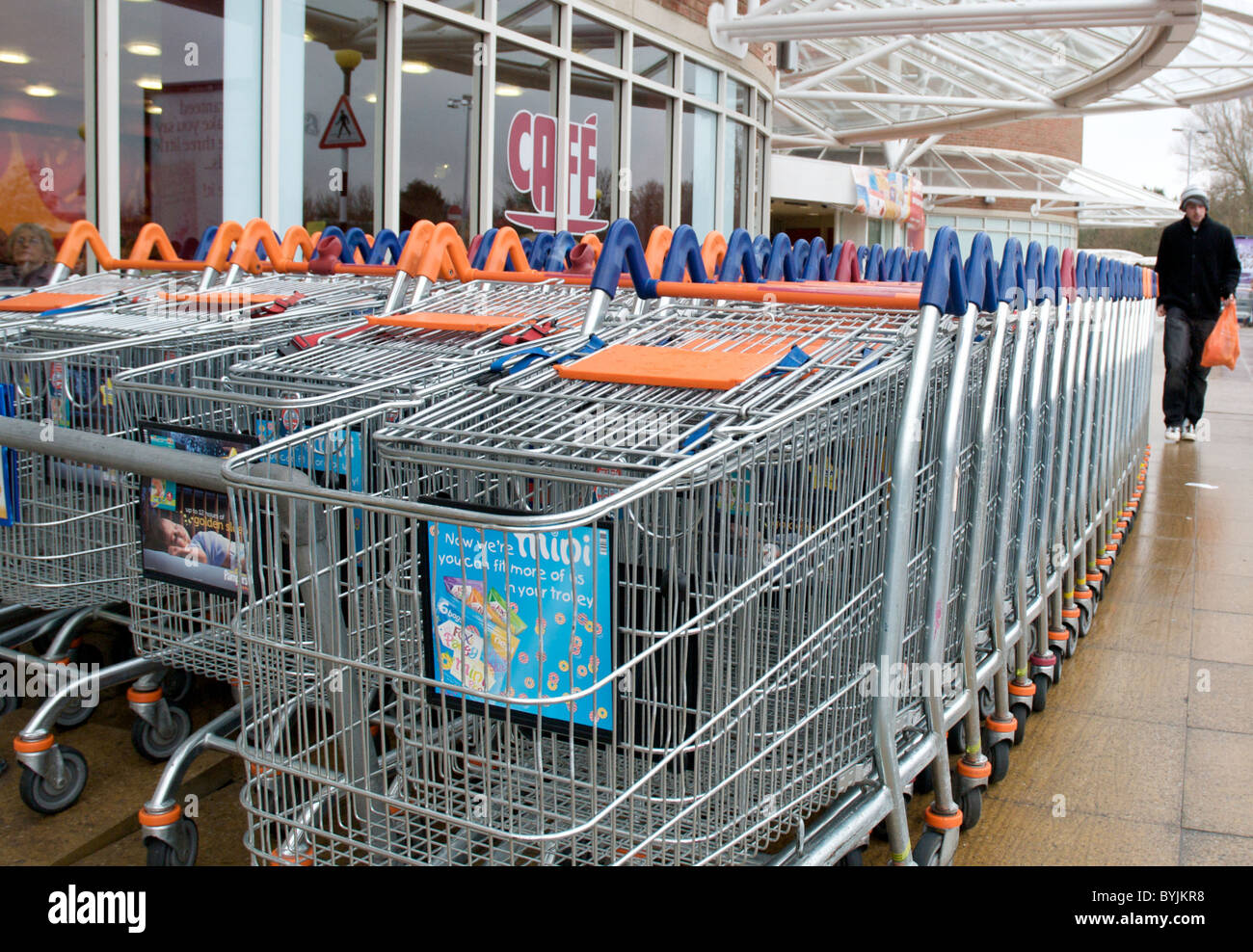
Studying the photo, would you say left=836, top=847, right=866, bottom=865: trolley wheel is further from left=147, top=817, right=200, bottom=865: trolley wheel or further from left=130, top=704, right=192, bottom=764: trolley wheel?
left=130, top=704, right=192, bottom=764: trolley wheel

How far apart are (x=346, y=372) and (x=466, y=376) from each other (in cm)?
48

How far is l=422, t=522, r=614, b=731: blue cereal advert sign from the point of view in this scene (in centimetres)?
178

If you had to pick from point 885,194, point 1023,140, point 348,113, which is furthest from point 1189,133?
point 348,113

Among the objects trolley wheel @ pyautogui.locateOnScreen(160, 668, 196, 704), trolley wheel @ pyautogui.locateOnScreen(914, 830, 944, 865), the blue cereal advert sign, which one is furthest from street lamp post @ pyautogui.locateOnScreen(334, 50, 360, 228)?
the blue cereal advert sign

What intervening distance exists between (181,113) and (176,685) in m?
4.51

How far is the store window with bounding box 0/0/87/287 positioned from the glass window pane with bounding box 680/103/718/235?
7.49 metres

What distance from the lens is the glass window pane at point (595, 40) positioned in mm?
10414

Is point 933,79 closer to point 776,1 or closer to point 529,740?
point 776,1

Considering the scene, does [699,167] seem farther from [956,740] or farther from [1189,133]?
[1189,133]

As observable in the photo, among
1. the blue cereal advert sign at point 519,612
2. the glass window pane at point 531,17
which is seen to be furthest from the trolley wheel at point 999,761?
the glass window pane at point 531,17

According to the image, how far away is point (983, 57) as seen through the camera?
18734mm

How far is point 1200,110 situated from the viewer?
4347 centimetres

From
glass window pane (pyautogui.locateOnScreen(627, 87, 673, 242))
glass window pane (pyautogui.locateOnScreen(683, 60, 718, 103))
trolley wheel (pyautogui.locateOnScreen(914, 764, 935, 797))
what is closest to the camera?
trolley wheel (pyautogui.locateOnScreen(914, 764, 935, 797))
